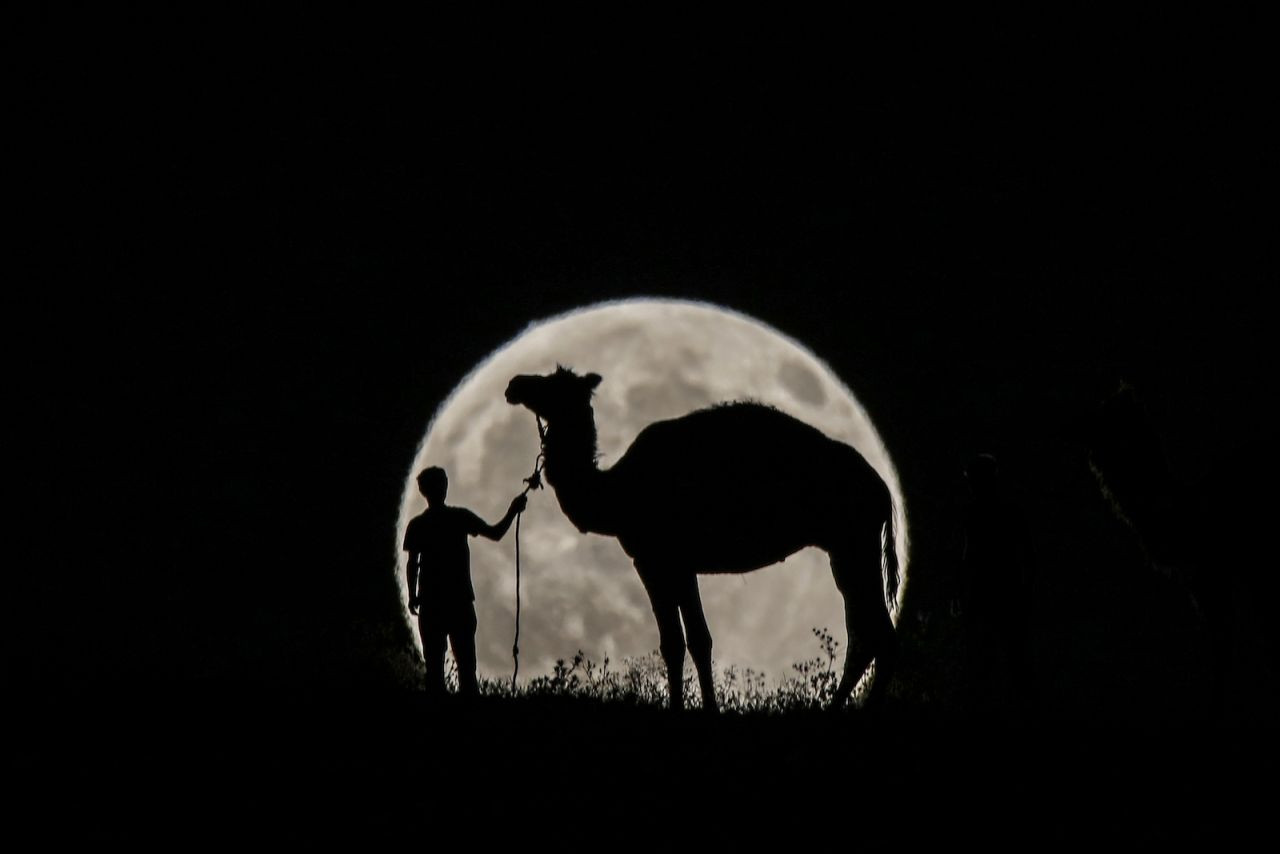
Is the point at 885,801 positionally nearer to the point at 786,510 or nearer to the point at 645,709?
the point at 645,709

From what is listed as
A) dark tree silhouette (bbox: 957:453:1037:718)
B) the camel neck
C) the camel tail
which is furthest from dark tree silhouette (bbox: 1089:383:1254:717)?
the camel neck

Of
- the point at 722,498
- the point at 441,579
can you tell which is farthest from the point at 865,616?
the point at 441,579

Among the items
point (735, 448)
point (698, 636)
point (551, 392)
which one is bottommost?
point (698, 636)

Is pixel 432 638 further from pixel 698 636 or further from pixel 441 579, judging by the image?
pixel 698 636

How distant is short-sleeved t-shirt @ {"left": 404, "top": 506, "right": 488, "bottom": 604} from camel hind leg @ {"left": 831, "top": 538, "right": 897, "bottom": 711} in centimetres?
320

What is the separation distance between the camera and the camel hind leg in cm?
1032

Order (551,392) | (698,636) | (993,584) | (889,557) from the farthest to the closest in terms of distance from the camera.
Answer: (889,557) → (551,392) → (698,636) → (993,584)

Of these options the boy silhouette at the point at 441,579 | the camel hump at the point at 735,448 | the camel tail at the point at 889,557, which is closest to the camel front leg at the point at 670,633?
the camel hump at the point at 735,448

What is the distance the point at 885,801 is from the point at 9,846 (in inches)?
147

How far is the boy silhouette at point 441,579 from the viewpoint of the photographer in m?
9.90

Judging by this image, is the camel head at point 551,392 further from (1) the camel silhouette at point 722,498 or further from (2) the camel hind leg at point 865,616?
(2) the camel hind leg at point 865,616

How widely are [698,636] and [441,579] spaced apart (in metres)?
2.10

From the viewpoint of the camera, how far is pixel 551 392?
412 inches

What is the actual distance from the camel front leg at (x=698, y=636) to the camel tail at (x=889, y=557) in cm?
182
